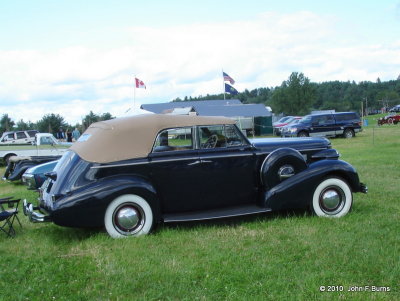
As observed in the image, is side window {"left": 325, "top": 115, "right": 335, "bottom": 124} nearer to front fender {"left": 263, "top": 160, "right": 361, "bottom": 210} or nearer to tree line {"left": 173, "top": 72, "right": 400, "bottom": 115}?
front fender {"left": 263, "top": 160, "right": 361, "bottom": 210}

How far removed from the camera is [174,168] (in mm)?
5773

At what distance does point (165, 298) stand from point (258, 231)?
7.10ft

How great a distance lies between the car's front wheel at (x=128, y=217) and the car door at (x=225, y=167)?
2.85ft

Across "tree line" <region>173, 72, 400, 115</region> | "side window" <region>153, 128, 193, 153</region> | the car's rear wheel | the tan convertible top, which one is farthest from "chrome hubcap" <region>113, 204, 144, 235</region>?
"tree line" <region>173, 72, 400, 115</region>

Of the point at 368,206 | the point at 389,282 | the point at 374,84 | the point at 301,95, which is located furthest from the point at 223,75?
the point at 374,84

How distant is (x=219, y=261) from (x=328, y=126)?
77.6 feet

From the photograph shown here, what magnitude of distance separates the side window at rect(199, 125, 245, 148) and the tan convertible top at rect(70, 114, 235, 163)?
0.10m

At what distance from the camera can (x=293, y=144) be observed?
22.5ft

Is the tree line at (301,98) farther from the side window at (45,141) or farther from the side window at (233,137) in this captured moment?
the side window at (233,137)

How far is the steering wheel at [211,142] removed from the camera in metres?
6.10

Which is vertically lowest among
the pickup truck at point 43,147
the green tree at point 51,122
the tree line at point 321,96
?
the pickup truck at point 43,147

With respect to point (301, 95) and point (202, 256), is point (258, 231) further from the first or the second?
point (301, 95)

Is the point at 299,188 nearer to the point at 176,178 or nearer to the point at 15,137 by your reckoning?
the point at 176,178

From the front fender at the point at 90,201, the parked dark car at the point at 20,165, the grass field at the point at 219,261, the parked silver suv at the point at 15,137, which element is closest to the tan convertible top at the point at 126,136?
the front fender at the point at 90,201
